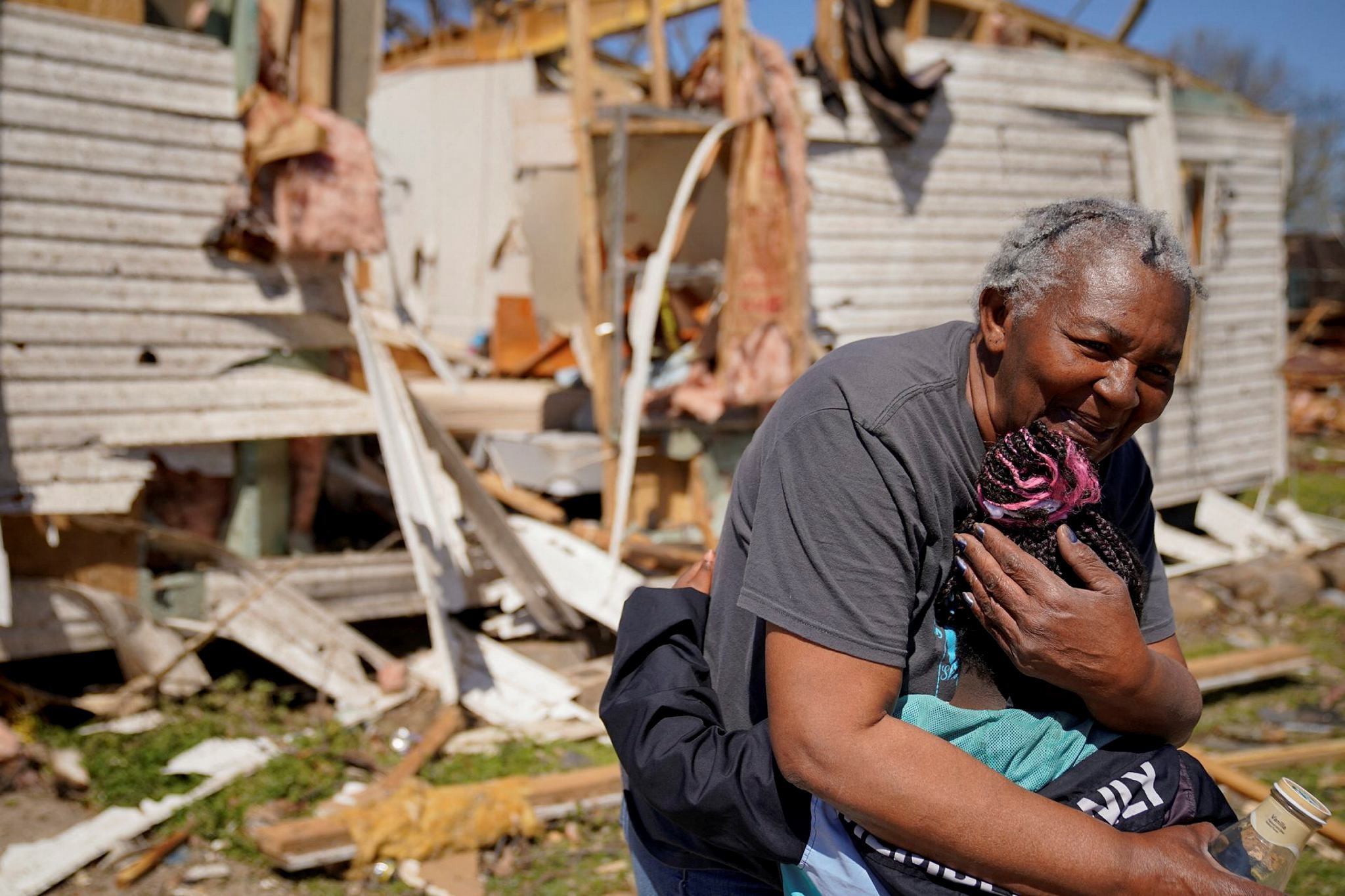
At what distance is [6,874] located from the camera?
146 inches

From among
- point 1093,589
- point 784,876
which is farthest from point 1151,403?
point 784,876

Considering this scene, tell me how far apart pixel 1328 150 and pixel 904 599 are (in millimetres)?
34835

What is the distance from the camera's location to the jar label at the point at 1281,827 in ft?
5.14

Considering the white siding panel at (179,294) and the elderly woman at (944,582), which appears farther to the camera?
the white siding panel at (179,294)

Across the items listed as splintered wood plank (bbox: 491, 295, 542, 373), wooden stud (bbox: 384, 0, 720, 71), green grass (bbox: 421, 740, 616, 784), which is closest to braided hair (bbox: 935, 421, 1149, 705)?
green grass (bbox: 421, 740, 616, 784)

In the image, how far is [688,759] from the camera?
157 centimetres

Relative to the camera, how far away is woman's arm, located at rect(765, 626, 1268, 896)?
1403 millimetres

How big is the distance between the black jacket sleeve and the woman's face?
64 centimetres

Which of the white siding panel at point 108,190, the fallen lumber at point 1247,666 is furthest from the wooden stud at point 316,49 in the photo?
the fallen lumber at point 1247,666

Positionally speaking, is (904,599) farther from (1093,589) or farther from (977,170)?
(977,170)

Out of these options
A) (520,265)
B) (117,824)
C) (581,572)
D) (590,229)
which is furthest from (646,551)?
(520,265)

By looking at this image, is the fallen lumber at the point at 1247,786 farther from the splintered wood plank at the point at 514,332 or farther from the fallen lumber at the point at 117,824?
the splintered wood plank at the point at 514,332

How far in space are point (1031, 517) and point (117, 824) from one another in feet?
12.9

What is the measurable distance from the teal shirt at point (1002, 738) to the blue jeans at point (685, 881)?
16cm
